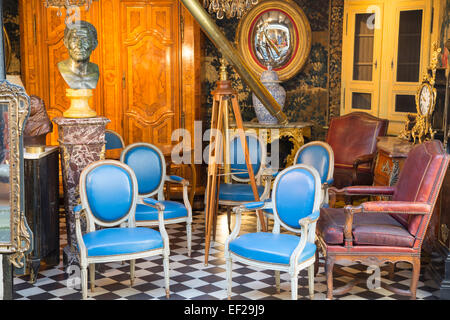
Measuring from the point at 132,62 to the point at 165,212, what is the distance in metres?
2.75

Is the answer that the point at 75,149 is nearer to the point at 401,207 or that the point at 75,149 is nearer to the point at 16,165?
the point at 16,165

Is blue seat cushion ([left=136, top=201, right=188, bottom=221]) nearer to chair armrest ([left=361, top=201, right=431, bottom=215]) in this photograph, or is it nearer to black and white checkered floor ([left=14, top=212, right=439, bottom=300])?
black and white checkered floor ([left=14, top=212, right=439, bottom=300])

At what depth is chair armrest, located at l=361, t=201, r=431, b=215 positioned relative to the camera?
4.36m

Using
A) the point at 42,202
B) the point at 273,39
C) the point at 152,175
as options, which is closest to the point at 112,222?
the point at 42,202

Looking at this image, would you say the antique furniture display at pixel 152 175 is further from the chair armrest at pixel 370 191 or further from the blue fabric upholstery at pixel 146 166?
the chair armrest at pixel 370 191

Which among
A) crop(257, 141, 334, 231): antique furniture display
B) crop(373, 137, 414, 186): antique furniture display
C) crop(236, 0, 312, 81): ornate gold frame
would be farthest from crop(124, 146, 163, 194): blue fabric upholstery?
crop(236, 0, 312, 81): ornate gold frame

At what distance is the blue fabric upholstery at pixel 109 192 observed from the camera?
4711 millimetres

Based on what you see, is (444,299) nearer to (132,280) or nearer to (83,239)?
(132,280)

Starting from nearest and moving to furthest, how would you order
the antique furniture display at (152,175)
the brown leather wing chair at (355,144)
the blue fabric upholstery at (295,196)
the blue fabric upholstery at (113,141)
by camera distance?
the blue fabric upholstery at (295,196)
the antique furniture display at (152,175)
the blue fabric upholstery at (113,141)
the brown leather wing chair at (355,144)

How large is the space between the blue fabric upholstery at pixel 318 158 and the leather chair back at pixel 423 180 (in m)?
1.16

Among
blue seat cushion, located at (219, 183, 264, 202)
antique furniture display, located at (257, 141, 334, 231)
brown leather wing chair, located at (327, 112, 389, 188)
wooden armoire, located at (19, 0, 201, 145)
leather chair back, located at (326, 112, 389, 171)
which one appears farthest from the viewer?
wooden armoire, located at (19, 0, 201, 145)

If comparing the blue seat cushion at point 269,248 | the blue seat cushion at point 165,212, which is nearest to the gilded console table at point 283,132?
the blue seat cushion at point 165,212

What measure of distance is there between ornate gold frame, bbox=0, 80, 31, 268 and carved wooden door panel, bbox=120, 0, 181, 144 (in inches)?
147
